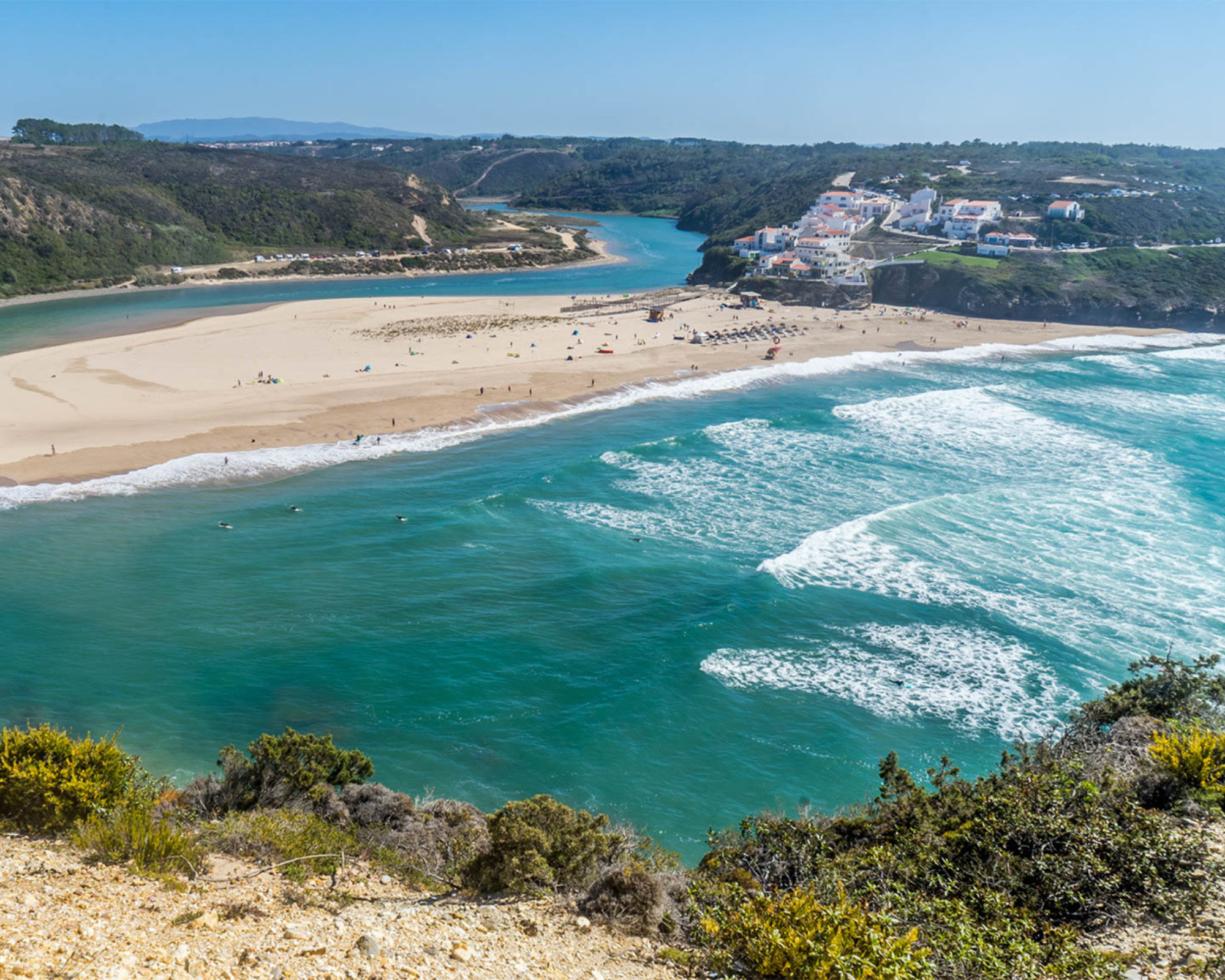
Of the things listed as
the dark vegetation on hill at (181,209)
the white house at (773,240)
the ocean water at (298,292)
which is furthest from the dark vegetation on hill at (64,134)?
the white house at (773,240)

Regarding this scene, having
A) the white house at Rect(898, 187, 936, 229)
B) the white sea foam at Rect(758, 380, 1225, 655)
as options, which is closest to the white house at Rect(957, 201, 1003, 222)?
the white house at Rect(898, 187, 936, 229)

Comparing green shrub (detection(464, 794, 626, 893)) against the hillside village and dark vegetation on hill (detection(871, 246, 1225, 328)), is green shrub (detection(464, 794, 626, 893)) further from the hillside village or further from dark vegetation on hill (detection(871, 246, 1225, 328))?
the hillside village

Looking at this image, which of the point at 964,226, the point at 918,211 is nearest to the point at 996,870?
the point at 964,226

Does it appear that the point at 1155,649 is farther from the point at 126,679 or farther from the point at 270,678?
the point at 126,679

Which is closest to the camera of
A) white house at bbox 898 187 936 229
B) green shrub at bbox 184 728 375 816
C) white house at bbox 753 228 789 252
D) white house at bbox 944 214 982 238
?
green shrub at bbox 184 728 375 816

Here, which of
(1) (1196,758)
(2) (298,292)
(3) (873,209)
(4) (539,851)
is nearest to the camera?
(4) (539,851)

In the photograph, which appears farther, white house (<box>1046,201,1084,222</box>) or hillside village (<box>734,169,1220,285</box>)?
white house (<box>1046,201,1084,222</box>)

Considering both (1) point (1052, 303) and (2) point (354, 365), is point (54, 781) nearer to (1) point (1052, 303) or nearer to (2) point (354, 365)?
(2) point (354, 365)

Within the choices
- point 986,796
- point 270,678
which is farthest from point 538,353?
point 986,796
